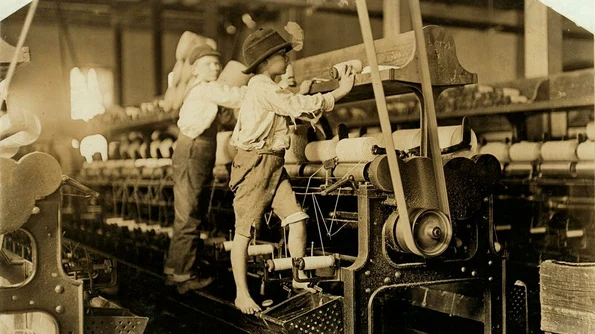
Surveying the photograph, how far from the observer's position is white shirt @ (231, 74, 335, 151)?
3379mm

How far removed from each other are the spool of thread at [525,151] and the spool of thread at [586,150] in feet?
Answer: 1.18

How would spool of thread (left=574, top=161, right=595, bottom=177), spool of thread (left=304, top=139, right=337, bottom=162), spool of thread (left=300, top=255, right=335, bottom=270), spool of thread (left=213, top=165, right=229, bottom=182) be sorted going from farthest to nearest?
1. spool of thread (left=213, top=165, right=229, bottom=182)
2. spool of thread (left=574, top=161, right=595, bottom=177)
3. spool of thread (left=304, top=139, right=337, bottom=162)
4. spool of thread (left=300, top=255, right=335, bottom=270)

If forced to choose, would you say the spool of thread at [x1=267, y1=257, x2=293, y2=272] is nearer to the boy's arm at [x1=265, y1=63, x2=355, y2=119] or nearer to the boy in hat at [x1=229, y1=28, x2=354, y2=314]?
the boy in hat at [x1=229, y1=28, x2=354, y2=314]

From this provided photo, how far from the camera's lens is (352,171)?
3439mm

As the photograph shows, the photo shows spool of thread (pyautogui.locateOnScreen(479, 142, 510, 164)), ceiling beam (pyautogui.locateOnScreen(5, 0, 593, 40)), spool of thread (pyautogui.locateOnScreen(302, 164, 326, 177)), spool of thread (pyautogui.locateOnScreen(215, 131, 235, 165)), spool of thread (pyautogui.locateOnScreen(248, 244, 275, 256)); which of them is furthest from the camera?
ceiling beam (pyautogui.locateOnScreen(5, 0, 593, 40))

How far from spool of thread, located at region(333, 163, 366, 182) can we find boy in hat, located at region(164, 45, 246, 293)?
1.17m

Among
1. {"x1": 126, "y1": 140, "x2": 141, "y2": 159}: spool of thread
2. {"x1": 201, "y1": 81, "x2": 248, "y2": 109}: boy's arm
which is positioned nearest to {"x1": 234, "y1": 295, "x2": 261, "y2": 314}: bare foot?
{"x1": 201, "y1": 81, "x2": 248, "y2": 109}: boy's arm

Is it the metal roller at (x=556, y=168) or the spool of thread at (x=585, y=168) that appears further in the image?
the metal roller at (x=556, y=168)

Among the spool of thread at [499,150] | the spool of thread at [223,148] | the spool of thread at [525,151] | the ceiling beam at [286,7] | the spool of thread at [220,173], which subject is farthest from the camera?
A: the ceiling beam at [286,7]

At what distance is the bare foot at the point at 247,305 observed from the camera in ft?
11.5

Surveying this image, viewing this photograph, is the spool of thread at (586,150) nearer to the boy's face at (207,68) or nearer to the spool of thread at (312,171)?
the spool of thread at (312,171)

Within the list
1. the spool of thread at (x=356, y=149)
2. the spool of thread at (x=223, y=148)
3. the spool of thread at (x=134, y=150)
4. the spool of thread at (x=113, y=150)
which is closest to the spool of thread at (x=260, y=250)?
the spool of thread at (x=356, y=149)

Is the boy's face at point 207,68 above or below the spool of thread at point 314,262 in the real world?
above

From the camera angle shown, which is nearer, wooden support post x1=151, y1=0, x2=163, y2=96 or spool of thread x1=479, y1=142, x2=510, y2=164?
spool of thread x1=479, y1=142, x2=510, y2=164
